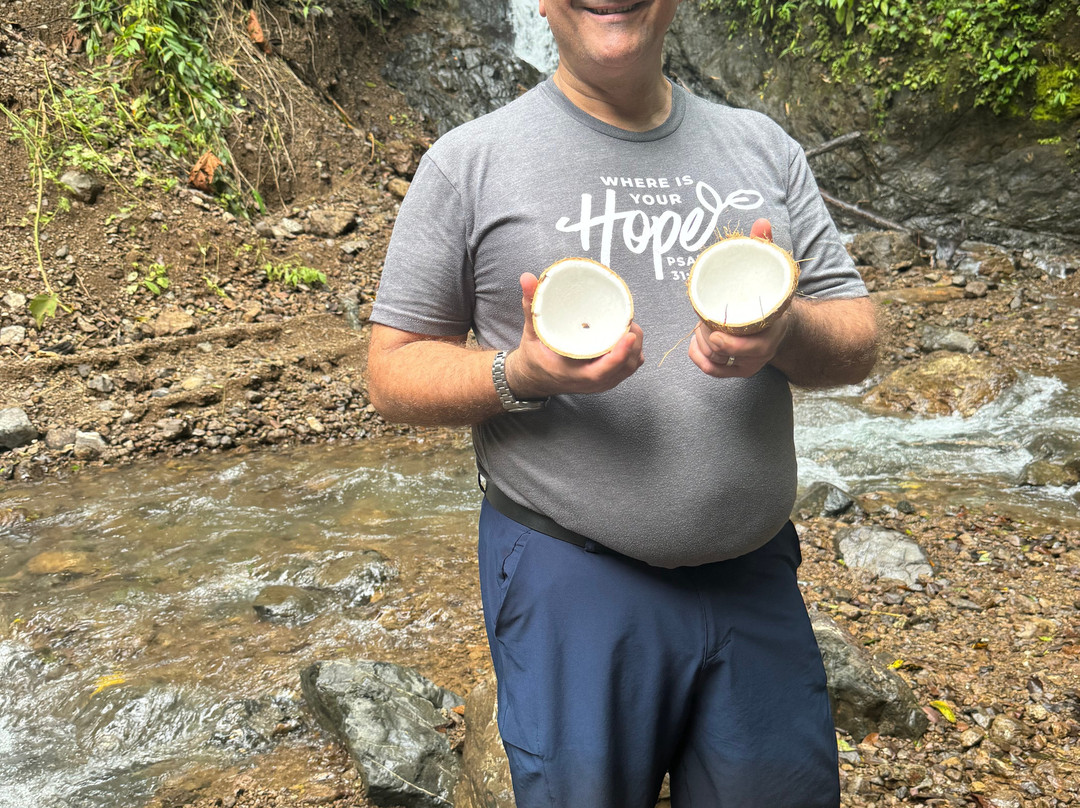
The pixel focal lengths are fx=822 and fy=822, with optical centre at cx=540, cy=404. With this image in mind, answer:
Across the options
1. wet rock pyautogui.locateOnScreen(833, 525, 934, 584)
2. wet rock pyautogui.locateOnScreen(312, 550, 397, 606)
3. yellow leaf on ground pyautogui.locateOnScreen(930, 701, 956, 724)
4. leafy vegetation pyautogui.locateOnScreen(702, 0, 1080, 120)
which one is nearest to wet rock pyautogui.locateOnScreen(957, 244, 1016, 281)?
leafy vegetation pyautogui.locateOnScreen(702, 0, 1080, 120)

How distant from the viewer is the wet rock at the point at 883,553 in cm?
352

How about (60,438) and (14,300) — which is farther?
(14,300)

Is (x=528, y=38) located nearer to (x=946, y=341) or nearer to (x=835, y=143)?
(x=835, y=143)

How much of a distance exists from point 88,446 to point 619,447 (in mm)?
4492

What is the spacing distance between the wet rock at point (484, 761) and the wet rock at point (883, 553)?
203 centimetres

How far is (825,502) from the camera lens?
4.23 metres

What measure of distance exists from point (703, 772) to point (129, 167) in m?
6.82

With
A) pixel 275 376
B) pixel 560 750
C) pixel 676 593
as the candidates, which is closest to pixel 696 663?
pixel 676 593

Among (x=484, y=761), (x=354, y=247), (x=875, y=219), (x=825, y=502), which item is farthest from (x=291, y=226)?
(x=875, y=219)

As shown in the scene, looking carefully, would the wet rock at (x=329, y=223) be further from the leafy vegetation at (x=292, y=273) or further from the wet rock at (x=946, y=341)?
the wet rock at (x=946, y=341)

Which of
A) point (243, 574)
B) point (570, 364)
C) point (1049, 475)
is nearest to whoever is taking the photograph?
point (570, 364)

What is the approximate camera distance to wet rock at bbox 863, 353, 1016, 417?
18.8 ft

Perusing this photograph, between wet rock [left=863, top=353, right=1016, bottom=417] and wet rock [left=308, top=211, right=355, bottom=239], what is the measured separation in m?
4.67

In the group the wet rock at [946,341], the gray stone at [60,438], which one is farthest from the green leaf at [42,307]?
the wet rock at [946,341]
